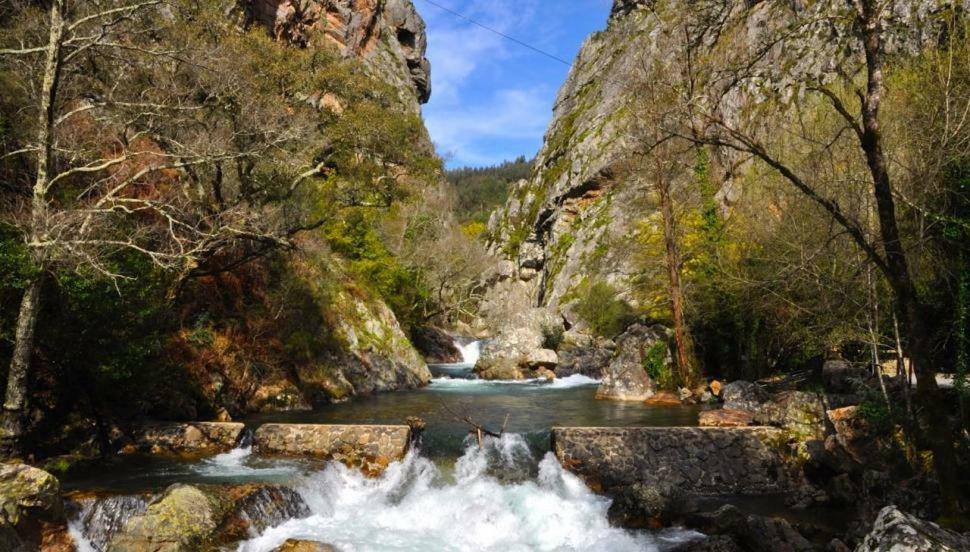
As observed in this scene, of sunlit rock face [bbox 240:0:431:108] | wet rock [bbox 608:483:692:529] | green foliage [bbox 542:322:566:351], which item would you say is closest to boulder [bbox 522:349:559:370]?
green foliage [bbox 542:322:566:351]

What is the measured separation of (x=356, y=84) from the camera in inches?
721

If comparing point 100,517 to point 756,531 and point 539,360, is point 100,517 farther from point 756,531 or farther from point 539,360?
point 539,360

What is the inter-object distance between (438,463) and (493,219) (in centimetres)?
7210

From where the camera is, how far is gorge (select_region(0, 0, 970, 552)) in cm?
830

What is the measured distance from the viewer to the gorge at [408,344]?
8.30 metres

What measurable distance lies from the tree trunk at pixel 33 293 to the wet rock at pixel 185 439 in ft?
8.99

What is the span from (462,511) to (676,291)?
41.6ft

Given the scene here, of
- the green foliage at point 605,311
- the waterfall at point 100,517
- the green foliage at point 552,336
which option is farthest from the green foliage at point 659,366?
the waterfall at point 100,517

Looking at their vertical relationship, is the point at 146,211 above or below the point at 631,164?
below

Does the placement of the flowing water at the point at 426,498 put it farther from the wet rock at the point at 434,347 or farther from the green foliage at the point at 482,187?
the green foliage at the point at 482,187

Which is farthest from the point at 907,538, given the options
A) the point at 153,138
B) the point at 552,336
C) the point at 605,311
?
the point at 605,311

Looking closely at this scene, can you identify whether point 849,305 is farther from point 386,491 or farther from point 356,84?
point 356,84

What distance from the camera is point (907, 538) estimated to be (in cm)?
447

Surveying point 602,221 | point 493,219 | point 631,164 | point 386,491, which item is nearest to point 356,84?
point 631,164
